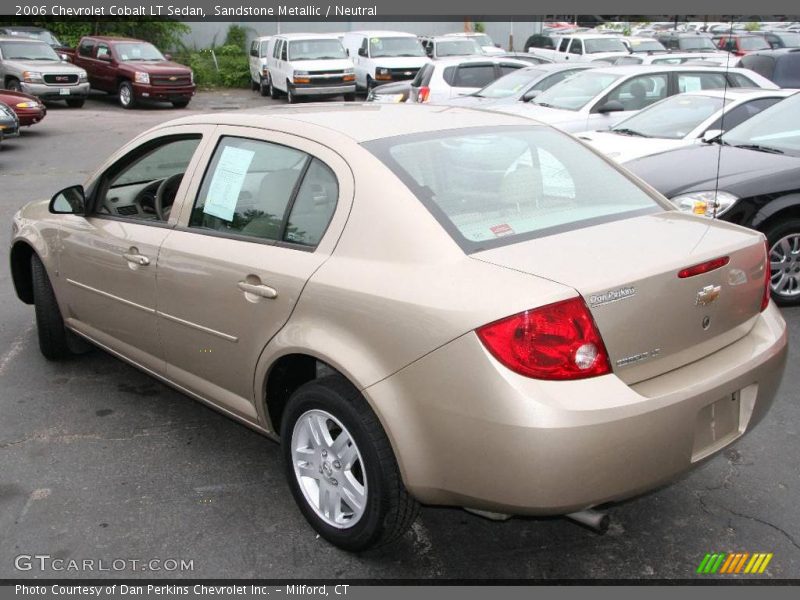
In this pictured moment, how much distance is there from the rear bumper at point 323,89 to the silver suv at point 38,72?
5756mm

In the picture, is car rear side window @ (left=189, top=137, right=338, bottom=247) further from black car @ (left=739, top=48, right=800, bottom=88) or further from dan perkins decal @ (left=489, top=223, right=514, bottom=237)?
black car @ (left=739, top=48, right=800, bottom=88)

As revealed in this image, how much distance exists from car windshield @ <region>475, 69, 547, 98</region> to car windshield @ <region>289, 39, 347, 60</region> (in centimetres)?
1152

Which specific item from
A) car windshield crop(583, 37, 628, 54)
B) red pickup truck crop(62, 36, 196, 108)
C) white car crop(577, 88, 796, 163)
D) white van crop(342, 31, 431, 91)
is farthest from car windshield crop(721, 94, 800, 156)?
car windshield crop(583, 37, 628, 54)

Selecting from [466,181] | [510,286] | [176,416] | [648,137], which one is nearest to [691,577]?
[510,286]

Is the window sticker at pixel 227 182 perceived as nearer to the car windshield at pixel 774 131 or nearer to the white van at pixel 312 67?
the car windshield at pixel 774 131

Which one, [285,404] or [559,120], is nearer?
[285,404]

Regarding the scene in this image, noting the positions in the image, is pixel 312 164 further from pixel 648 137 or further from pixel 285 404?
pixel 648 137

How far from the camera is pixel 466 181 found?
3.39 meters

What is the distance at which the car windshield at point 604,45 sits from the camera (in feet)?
85.8

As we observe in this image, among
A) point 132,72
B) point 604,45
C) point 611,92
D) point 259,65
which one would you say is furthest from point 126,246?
point 259,65

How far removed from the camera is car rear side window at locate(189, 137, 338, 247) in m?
3.40

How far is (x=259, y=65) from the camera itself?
28281mm

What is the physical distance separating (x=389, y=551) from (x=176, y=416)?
178 centimetres

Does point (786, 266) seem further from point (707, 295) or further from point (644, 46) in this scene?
point (644, 46)
